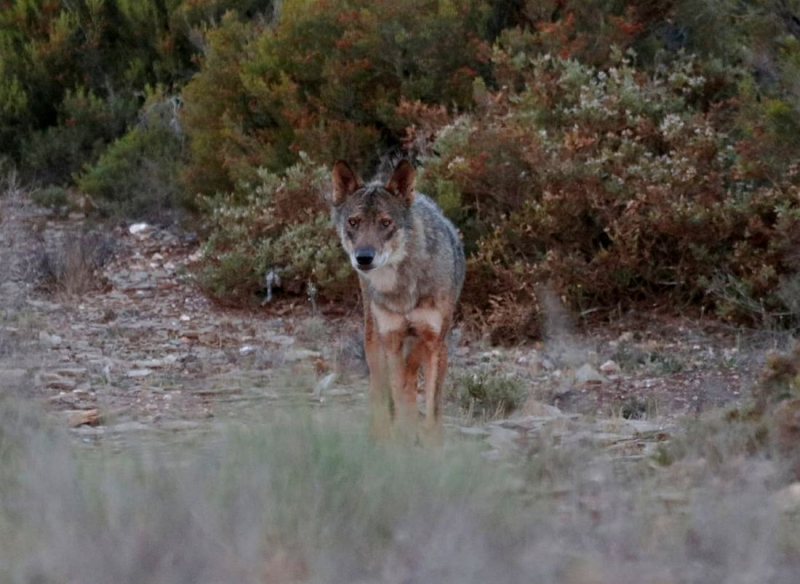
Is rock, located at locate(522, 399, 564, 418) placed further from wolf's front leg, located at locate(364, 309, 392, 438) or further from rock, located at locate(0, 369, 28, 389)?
rock, located at locate(0, 369, 28, 389)

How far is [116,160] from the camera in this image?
685 inches

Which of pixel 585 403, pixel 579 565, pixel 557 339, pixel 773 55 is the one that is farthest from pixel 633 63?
pixel 579 565

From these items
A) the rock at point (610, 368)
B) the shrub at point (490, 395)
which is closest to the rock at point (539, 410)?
the shrub at point (490, 395)

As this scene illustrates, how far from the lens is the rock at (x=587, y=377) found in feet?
30.7

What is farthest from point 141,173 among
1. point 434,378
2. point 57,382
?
point 434,378

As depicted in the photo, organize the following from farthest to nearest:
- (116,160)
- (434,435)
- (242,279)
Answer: (116,160)
(242,279)
(434,435)

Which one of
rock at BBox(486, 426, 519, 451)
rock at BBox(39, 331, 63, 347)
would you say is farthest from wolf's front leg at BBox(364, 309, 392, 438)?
rock at BBox(39, 331, 63, 347)

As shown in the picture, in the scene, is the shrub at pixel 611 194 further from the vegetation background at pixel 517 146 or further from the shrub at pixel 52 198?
the shrub at pixel 52 198

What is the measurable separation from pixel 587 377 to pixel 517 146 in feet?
9.79

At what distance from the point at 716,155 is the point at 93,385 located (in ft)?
19.3

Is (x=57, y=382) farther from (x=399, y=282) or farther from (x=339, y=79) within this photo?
(x=339, y=79)

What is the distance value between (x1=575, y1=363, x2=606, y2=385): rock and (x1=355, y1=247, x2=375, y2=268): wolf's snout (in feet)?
9.04

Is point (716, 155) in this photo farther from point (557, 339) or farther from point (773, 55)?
point (557, 339)

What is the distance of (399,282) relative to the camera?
7.29m
